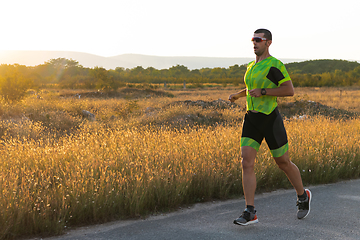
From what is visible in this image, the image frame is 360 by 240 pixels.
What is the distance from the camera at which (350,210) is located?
13.5 ft

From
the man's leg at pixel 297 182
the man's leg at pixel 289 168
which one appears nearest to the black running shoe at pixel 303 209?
the man's leg at pixel 297 182

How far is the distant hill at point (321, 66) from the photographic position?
120m

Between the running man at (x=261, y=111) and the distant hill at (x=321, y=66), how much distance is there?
404 feet

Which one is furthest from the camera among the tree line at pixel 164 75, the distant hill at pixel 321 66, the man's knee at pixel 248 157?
the distant hill at pixel 321 66

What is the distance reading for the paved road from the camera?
3.35m

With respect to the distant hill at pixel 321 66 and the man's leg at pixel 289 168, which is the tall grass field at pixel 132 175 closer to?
the man's leg at pixel 289 168

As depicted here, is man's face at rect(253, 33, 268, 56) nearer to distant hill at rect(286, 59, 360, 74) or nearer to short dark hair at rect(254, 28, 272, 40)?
short dark hair at rect(254, 28, 272, 40)

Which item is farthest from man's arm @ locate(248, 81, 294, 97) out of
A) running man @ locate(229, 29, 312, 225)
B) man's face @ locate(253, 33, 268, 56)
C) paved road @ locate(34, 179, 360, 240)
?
paved road @ locate(34, 179, 360, 240)

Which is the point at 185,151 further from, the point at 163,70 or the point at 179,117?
the point at 163,70

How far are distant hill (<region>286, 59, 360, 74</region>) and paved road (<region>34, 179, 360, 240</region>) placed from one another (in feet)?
402

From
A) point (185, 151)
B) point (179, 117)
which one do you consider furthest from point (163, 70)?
point (185, 151)

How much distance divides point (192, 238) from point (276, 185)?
8.10 feet

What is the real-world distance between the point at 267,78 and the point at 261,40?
0.45 m

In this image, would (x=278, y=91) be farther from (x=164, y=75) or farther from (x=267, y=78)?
(x=164, y=75)
